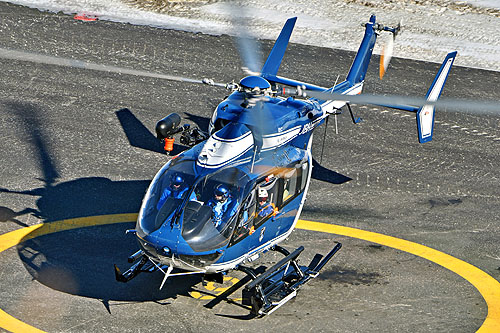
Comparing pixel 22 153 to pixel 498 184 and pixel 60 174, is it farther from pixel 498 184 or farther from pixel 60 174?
pixel 498 184

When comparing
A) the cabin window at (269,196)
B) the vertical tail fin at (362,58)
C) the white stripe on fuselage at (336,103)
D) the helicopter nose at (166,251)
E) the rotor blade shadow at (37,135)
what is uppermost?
the vertical tail fin at (362,58)

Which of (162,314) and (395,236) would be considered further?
(395,236)

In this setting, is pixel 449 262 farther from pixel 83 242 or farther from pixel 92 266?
pixel 83 242

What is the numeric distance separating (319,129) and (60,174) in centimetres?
801

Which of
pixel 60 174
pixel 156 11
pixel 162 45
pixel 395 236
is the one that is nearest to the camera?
pixel 395 236

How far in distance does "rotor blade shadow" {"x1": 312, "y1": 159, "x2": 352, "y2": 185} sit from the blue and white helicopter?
3657 mm

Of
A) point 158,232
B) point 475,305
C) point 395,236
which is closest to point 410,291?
point 475,305

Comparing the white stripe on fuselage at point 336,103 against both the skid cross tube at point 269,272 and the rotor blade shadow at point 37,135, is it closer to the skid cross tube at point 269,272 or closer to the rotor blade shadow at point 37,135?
the skid cross tube at point 269,272

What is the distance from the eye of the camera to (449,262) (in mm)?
16094

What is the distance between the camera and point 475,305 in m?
14.4

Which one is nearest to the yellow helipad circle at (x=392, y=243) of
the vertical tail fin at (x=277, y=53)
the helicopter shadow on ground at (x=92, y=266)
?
the helicopter shadow on ground at (x=92, y=266)

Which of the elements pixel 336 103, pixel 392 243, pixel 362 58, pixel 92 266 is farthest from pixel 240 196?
pixel 362 58

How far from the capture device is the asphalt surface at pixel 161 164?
45.0 ft

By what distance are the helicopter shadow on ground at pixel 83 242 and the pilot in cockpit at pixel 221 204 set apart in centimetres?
199
